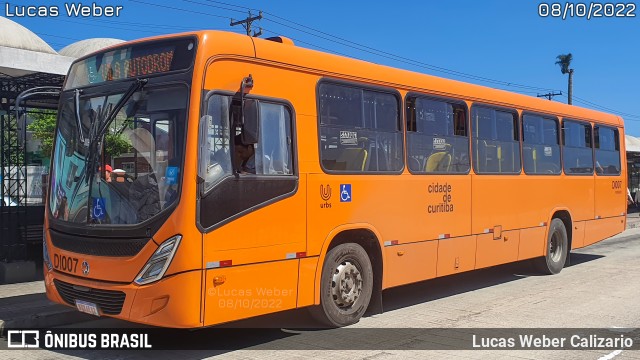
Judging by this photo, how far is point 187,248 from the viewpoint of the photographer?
5711 millimetres

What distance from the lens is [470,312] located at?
853 cm

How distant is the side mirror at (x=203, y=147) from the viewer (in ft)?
19.3

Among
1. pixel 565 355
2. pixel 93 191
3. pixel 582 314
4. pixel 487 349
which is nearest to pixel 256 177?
pixel 93 191

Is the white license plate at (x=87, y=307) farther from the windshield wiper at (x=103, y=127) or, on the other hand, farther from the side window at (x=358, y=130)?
the side window at (x=358, y=130)

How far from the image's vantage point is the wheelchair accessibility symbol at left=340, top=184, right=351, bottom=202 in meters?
7.46

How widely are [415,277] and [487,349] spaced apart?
80.2 inches

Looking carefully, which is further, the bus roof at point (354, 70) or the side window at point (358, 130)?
the side window at point (358, 130)

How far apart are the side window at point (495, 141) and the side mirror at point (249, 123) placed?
4.71m

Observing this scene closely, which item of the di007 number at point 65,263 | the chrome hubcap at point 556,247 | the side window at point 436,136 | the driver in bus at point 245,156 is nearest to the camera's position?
the driver in bus at point 245,156

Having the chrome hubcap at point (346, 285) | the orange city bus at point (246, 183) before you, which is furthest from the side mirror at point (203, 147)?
the chrome hubcap at point (346, 285)

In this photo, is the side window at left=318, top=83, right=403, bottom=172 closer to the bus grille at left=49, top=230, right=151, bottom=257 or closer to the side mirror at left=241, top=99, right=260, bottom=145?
the side mirror at left=241, top=99, right=260, bottom=145

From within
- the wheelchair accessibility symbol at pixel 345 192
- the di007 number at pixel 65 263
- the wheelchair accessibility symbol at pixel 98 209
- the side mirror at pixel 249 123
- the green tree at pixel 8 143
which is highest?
the green tree at pixel 8 143

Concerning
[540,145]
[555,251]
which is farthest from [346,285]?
[555,251]

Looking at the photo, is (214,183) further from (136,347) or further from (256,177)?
(136,347)
